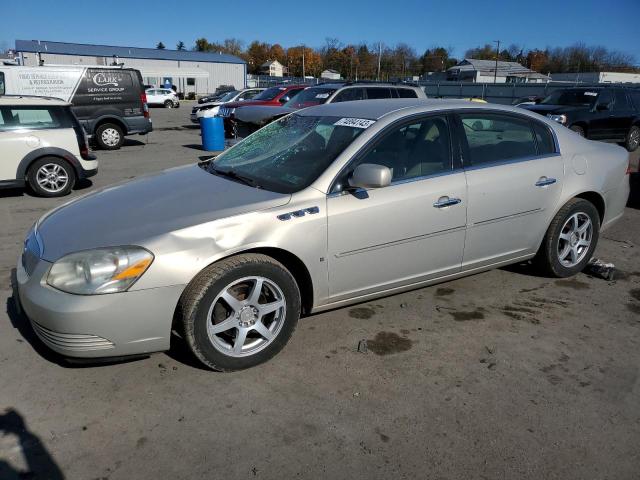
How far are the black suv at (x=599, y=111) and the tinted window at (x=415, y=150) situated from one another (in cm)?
1059

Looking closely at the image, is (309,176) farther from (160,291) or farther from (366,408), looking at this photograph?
(366,408)

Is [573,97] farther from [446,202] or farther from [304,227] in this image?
[304,227]

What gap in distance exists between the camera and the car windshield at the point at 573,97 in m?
13.7

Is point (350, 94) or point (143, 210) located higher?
point (350, 94)

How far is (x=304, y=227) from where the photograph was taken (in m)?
3.17

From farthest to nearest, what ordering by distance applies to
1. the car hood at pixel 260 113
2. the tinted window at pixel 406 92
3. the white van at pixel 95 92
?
1. the white van at pixel 95 92
2. the tinted window at pixel 406 92
3. the car hood at pixel 260 113

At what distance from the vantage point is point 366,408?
2791 millimetres

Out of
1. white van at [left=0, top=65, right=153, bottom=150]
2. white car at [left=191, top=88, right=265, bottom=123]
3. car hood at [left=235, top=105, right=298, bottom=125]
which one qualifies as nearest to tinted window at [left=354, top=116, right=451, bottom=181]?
car hood at [left=235, top=105, right=298, bottom=125]

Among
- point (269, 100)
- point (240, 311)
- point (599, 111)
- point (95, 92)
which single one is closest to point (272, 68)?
point (269, 100)

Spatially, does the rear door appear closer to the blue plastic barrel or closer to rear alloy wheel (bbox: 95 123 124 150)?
the blue plastic barrel

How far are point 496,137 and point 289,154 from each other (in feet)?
5.47

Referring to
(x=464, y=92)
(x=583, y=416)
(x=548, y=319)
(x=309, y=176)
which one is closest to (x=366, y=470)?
(x=583, y=416)

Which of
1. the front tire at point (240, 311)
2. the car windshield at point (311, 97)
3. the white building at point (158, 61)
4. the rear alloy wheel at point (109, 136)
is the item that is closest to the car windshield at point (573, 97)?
the car windshield at point (311, 97)

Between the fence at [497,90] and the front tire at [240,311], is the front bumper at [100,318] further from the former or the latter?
the fence at [497,90]
